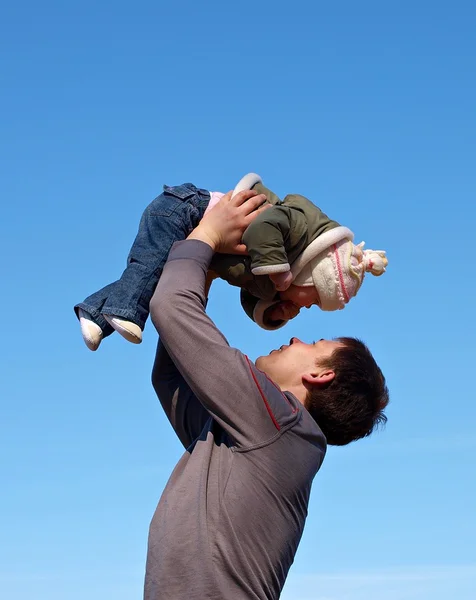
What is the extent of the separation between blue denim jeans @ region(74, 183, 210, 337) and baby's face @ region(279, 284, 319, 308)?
25.0 inches

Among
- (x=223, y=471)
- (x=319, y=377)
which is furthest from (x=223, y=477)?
(x=319, y=377)

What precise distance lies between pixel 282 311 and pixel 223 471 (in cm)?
127

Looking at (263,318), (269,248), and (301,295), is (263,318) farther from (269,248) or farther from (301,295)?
(269,248)

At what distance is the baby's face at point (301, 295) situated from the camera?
15.1ft

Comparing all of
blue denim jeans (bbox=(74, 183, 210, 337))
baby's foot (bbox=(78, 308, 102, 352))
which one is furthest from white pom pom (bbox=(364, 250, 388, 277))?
baby's foot (bbox=(78, 308, 102, 352))

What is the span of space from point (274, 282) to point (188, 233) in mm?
564

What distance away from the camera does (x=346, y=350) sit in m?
4.50

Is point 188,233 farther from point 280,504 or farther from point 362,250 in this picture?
point 280,504

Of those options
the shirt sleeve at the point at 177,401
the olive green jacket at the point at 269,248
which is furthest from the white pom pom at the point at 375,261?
the shirt sleeve at the point at 177,401

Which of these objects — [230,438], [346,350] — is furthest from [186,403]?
[346,350]

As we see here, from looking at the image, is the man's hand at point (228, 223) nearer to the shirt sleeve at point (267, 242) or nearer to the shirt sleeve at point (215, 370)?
the shirt sleeve at point (267, 242)

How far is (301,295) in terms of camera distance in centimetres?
464

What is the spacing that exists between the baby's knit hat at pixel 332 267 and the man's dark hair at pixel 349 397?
0.27 meters

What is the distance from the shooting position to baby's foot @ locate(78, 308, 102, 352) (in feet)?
14.3
